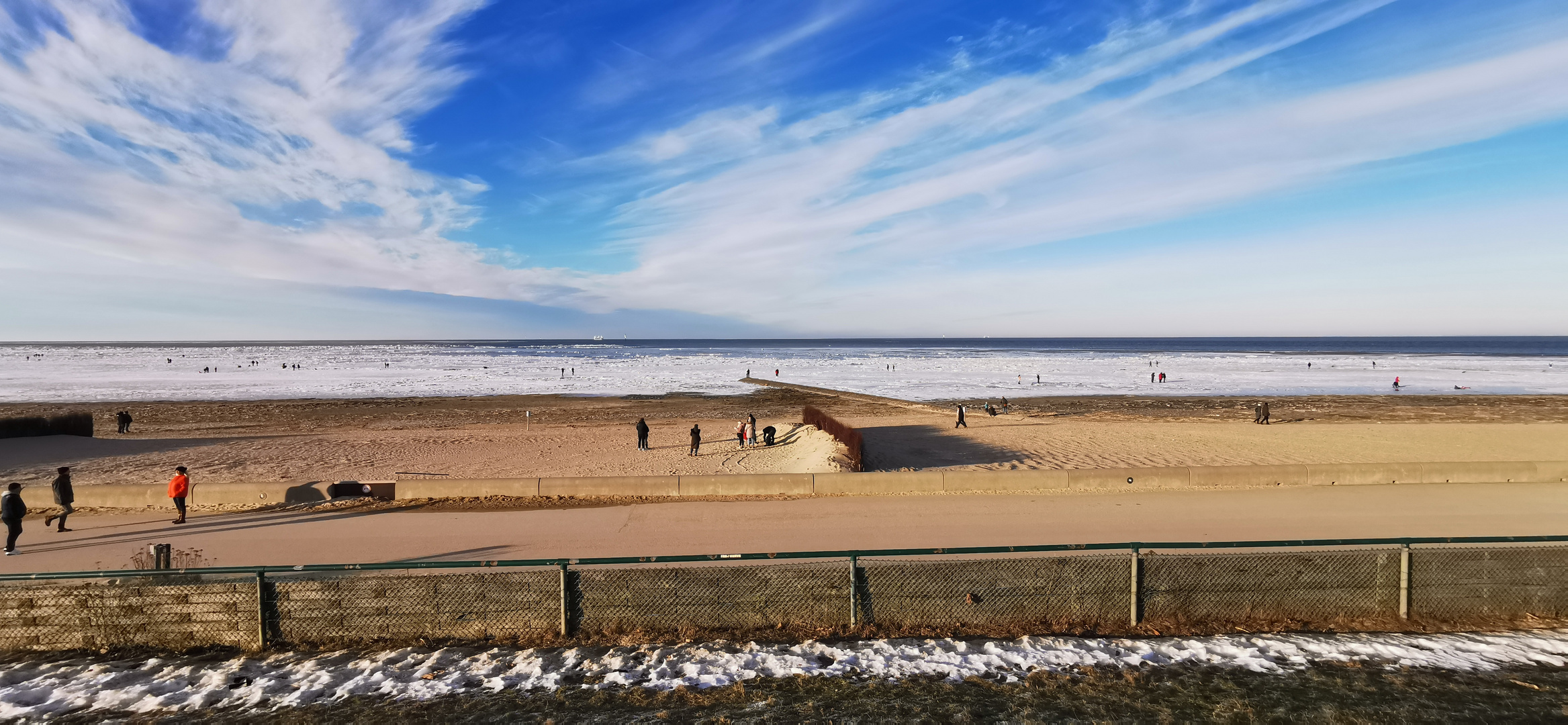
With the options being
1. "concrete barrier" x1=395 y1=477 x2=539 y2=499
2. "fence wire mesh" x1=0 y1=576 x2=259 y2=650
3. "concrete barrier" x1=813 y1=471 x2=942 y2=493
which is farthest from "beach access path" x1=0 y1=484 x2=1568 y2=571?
"fence wire mesh" x1=0 y1=576 x2=259 y2=650

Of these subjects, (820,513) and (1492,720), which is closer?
(1492,720)

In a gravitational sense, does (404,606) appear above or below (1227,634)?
above

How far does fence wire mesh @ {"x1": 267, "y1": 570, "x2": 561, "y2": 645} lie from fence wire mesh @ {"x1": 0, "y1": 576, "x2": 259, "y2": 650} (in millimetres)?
441

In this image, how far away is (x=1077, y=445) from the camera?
2250cm

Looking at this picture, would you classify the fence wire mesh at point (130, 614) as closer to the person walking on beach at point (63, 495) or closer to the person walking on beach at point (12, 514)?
the person walking on beach at point (12, 514)

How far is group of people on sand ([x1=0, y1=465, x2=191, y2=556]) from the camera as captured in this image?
36.9 ft

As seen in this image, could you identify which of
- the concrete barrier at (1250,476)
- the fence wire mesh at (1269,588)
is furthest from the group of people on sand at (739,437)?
the fence wire mesh at (1269,588)

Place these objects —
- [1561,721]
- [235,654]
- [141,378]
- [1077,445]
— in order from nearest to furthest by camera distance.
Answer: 1. [1561,721]
2. [235,654]
3. [1077,445]
4. [141,378]

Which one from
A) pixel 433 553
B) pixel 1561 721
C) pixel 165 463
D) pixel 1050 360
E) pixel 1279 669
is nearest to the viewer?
pixel 1561 721

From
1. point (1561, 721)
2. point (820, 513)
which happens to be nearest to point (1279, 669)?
point (1561, 721)

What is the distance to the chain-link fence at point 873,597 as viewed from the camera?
744cm

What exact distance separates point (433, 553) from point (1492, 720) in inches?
494

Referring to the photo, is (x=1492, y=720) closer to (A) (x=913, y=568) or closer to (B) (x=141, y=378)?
(A) (x=913, y=568)

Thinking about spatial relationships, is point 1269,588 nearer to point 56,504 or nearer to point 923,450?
point 923,450
